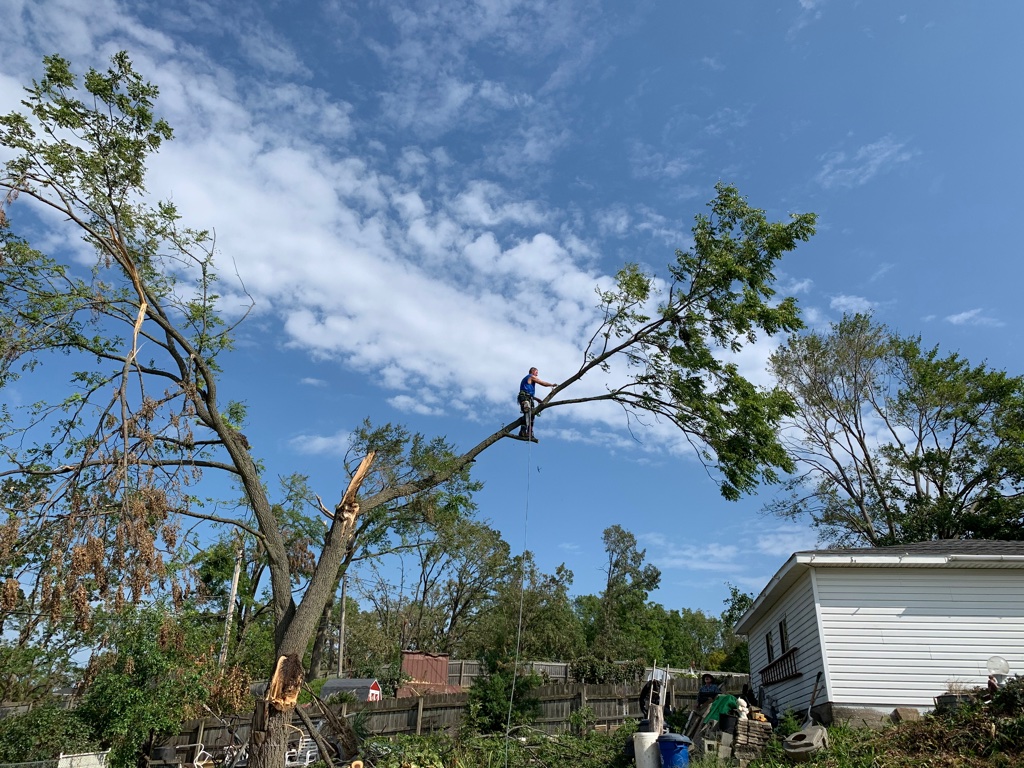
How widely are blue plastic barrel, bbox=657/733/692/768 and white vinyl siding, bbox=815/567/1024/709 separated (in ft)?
10.4

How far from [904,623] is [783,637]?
3.25 meters

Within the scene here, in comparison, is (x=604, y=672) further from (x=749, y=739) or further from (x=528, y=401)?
(x=528, y=401)

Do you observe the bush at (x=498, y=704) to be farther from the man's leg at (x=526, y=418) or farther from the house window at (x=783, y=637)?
the man's leg at (x=526, y=418)

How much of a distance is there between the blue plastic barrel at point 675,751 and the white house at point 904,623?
2.97 meters

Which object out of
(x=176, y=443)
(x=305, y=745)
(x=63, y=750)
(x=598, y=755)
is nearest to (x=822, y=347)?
(x=598, y=755)

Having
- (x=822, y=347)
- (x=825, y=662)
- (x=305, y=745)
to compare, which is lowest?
(x=305, y=745)

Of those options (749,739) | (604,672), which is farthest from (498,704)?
(604,672)

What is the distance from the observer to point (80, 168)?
8.98 metres

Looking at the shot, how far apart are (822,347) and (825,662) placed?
16.6 metres

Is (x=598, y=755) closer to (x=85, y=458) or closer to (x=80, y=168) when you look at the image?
(x=85, y=458)

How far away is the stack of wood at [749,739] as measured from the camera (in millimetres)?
10141

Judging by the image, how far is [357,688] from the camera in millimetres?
24812

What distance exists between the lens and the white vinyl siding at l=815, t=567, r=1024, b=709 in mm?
11094

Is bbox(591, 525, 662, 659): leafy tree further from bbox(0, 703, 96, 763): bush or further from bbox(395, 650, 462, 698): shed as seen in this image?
bbox(0, 703, 96, 763): bush
